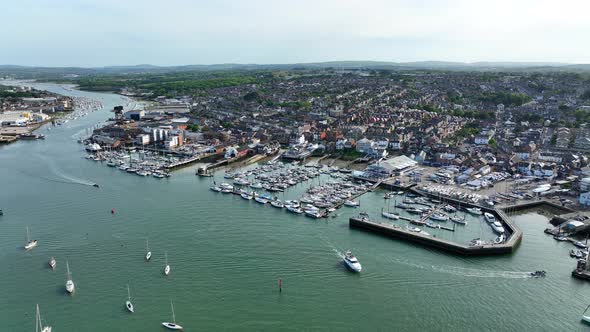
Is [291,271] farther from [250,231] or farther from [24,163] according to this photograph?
[24,163]

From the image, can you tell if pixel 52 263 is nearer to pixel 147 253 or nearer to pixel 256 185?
pixel 147 253

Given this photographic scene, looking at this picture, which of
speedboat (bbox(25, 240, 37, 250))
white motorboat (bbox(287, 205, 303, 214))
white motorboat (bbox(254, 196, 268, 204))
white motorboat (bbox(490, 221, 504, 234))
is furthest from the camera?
white motorboat (bbox(254, 196, 268, 204))

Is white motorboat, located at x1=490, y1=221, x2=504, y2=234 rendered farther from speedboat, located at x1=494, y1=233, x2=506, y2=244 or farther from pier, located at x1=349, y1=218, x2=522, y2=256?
pier, located at x1=349, y1=218, x2=522, y2=256

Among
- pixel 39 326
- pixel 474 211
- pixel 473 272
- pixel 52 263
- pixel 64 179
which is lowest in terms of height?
pixel 39 326

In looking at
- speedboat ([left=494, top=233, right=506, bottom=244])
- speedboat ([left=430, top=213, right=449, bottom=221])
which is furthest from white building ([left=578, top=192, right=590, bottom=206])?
speedboat ([left=430, top=213, right=449, bottom=221])

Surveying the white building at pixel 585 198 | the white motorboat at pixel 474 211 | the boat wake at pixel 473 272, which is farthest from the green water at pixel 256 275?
the white building at pixel 585 198

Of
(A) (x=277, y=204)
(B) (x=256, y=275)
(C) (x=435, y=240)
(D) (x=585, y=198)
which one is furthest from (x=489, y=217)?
(B) (x=256, y=275)
